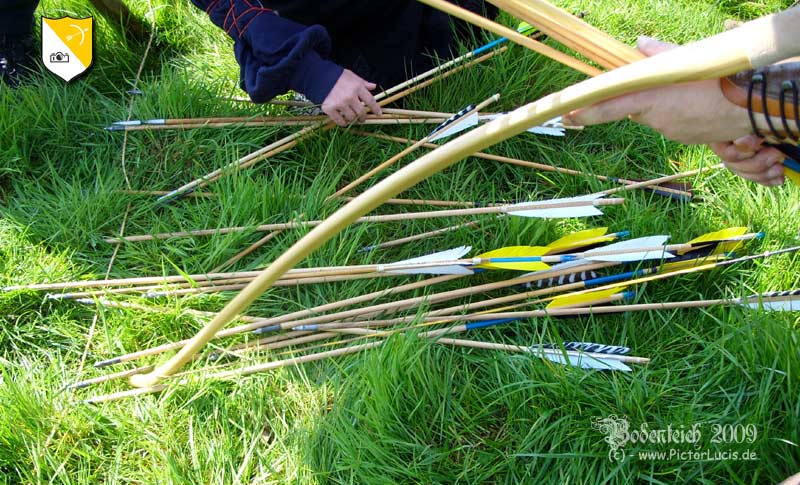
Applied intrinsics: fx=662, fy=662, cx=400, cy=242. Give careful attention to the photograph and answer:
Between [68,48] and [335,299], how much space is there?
1476 millimetres

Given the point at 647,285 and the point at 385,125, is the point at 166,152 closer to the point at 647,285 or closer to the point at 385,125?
the point at 385,125

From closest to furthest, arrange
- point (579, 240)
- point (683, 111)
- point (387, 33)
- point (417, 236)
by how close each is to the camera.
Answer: point (683, 111)
point (579, 240)
point (417, 236)
point (387, 33)

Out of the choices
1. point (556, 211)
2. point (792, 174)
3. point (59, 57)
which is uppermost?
point (792, 174)

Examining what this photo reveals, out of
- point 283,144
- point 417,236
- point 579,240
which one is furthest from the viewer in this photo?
point 283,144

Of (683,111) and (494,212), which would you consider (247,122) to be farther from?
(683,111)

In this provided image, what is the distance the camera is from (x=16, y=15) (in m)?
2.37

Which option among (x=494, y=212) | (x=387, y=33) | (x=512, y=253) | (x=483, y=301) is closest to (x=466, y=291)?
(x=483, y=301)

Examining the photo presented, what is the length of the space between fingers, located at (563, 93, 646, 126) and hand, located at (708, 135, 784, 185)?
0.29 meters

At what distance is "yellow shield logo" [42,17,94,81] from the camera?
2.40 m

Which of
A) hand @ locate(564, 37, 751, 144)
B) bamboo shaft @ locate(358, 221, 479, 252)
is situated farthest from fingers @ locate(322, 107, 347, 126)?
hand @ locate(564, 37, 751, 144)

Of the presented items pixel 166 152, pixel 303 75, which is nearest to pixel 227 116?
pixel 166 152

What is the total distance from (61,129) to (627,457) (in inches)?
77.7

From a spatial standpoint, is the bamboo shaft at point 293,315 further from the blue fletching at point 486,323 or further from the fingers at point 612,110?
the fingers at point 612,110

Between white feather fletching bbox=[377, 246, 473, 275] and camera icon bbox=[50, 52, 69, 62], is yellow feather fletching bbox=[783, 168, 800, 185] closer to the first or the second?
white feather fletching bbox=[377, 246, 473, 275]
